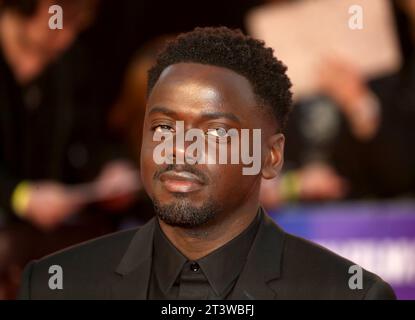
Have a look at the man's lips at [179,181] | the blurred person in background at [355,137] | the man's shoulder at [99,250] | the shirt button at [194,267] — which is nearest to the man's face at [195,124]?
the man's lips at [179,181]

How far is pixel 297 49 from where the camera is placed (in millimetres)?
2494

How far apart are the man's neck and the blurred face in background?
125 cm

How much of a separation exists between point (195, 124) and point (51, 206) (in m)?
1.36

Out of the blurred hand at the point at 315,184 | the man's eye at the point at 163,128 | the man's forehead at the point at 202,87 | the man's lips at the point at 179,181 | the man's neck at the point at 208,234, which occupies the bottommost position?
the man's neck at the point at 208,234

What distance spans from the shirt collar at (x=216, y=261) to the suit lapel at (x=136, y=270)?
0.02 metres

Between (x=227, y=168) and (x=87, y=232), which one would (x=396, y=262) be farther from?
(x=227, y=168)

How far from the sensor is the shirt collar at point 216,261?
148 cm

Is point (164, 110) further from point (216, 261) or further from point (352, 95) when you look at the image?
point (352, 95)

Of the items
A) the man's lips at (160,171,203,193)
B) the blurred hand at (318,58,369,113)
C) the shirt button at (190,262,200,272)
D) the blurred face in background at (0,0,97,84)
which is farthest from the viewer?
the blurred hand at (318,58,369,113)

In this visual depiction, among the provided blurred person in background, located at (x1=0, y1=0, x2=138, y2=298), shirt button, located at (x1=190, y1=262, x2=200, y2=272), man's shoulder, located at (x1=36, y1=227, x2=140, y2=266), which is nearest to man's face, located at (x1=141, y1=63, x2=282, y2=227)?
shirt button, located at (x1=190, y1=262, x2=200, y2=272)

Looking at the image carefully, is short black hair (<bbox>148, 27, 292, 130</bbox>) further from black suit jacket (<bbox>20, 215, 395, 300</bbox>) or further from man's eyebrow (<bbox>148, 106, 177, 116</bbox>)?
black suit jacket (<bbox>20, 215, 395, 300</bbox>)

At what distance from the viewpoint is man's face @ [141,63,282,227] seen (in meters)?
1.39

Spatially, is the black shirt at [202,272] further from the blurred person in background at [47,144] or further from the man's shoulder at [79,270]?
the blurred person in background at [47,144]

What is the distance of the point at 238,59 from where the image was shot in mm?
1439
